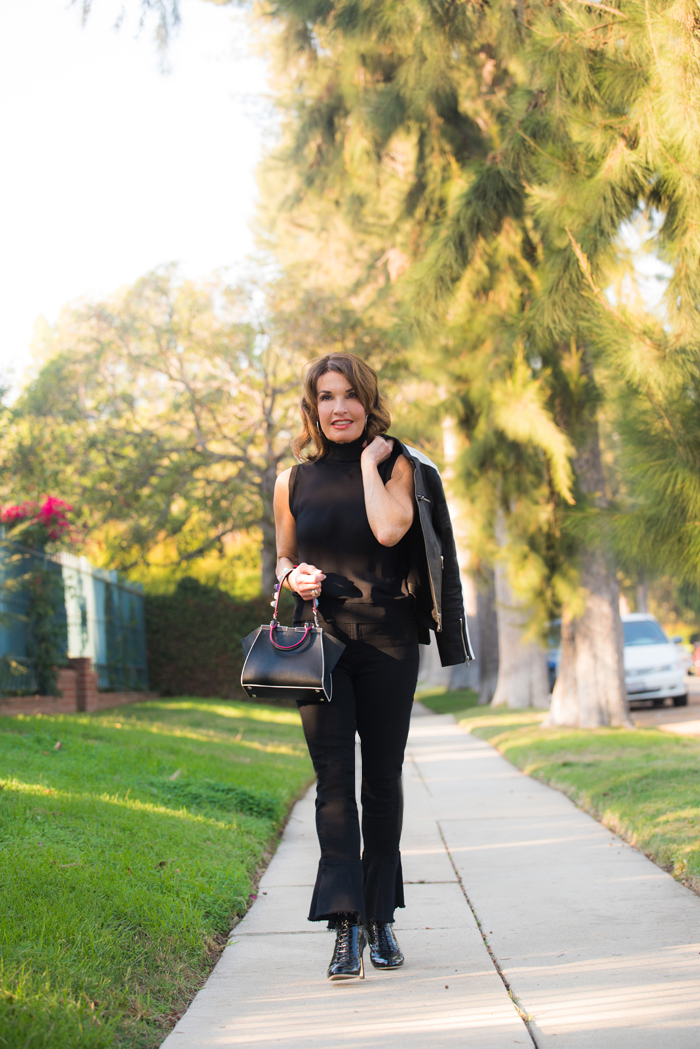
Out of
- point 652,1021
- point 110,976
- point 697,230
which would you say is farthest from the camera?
point 697,230

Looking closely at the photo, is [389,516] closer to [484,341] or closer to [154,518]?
[484,341]

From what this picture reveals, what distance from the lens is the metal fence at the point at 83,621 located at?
9.34 metres

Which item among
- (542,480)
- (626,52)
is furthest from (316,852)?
(542,480)

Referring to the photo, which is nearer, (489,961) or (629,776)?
(489,961)

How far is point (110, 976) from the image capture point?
2.62 m

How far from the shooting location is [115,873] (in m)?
3.47

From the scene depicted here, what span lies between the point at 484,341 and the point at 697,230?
6483 millimetres

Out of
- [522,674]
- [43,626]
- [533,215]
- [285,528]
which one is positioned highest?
[533,215]

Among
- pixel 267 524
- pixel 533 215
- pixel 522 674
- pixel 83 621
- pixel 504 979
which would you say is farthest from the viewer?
pixel 267 524

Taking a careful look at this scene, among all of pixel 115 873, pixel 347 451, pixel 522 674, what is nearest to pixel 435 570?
pixel 347 451

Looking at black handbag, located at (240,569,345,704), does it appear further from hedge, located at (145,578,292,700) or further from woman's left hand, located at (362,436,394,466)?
hedge, located at (145,578,292,700)

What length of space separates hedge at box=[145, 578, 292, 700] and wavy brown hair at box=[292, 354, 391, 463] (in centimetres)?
1455

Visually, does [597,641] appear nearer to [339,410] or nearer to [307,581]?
[339,410]

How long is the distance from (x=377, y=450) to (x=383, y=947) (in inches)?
63.0
